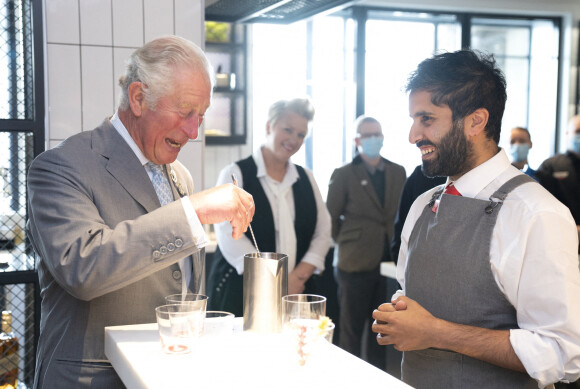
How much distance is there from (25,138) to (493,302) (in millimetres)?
1705

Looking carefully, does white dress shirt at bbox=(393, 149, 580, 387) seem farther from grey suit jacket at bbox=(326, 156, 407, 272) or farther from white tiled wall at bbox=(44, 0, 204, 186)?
grey suit jacket at bbox=(326, 156, 407, 272)

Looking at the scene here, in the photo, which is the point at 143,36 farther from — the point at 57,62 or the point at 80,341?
the point at 80,341

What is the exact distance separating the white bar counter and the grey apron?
1.16ft

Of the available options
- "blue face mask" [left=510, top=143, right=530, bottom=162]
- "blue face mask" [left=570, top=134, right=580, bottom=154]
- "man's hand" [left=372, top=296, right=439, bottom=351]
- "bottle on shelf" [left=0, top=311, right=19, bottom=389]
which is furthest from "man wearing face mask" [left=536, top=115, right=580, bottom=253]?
"bottle on shelf" [left=0, top=311, right=19, bottom=389]

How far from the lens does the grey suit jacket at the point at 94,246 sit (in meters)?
1.28

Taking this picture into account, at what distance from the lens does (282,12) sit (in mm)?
2846

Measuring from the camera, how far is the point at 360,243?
13.1ft

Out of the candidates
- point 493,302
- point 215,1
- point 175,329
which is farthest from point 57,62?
point 493,302

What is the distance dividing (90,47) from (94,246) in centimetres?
125

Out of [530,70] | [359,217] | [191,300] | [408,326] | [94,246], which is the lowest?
[359,217]

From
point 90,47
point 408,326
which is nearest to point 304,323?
point 408,326

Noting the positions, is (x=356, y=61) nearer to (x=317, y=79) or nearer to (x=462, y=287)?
(x=317, y=79)

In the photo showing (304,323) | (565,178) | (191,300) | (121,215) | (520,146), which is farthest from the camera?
(520,146)

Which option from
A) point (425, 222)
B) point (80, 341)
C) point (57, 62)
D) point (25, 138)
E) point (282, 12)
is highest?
point (282, 12)
